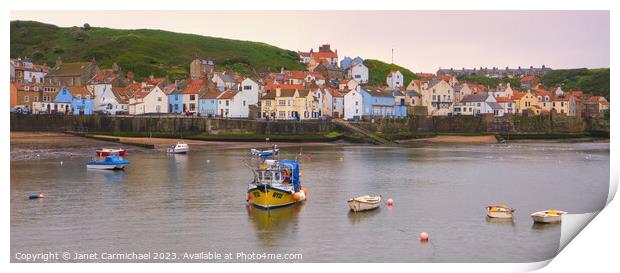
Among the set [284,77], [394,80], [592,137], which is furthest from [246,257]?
[394,80]

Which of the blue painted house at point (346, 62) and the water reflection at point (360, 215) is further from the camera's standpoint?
the blue painted house at point (346, 62)

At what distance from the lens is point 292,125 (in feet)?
118

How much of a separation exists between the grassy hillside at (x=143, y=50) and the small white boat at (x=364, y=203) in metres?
34.7

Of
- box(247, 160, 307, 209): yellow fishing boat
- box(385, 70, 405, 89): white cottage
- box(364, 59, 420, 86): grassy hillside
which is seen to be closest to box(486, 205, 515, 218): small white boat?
box(247, 160, 307, 209): yellow fishing boat

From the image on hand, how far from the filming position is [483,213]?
15.9 metres

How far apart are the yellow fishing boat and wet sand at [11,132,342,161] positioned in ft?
34.0

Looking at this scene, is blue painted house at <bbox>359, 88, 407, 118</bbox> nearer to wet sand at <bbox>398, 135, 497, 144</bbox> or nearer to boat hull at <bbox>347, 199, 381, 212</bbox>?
wet sand at <bbox>398, 135, 497, 144</bbox>

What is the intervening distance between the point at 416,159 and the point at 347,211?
11421 mm

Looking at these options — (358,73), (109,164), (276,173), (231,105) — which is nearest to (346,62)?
(358,73)

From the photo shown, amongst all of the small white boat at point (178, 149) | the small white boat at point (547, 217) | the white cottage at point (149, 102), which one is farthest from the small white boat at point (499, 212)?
the white cottage at point (149, 102)

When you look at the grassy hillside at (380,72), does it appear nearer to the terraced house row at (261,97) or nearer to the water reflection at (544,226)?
the terraced house row at (261,97)

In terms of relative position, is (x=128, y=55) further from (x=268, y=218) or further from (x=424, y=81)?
(x=268, y=218)

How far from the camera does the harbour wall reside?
32375mm

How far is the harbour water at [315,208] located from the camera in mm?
12750
